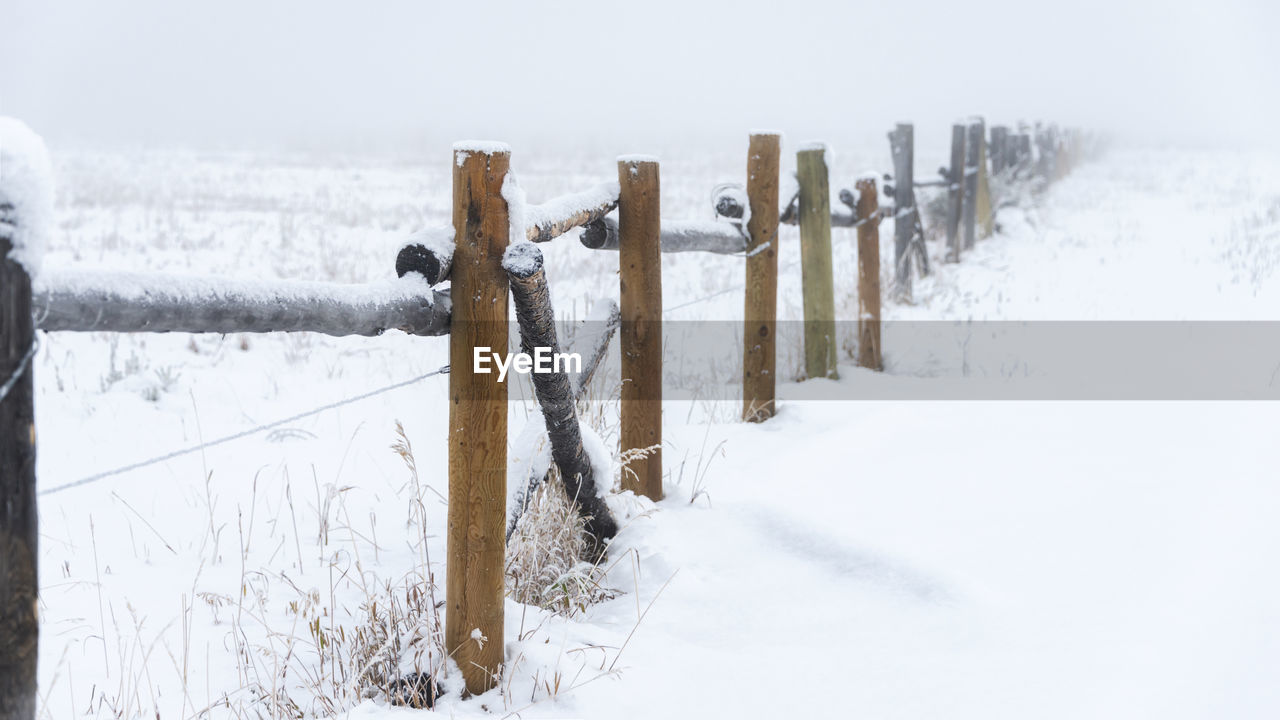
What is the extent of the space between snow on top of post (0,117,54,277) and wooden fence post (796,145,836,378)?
3.79 meters

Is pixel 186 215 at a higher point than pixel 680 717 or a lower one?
higher

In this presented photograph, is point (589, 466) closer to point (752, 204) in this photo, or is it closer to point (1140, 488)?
point (752, 204)

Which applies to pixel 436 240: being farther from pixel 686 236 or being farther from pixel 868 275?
pixel 868 275

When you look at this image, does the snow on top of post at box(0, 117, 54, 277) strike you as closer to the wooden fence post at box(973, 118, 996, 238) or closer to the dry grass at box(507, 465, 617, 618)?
the dry grass at box(507, 465, 617, 618)

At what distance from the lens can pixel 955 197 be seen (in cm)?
970

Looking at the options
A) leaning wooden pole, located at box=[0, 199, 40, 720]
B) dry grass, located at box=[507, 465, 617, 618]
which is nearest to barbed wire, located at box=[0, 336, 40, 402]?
leaning wooden pole, located at box=[0, 199, 40, 720]

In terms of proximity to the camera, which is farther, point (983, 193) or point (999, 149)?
point (999, 149)

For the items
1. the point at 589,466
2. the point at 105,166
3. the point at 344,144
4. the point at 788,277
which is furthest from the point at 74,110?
the point at 589,466

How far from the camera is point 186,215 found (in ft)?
41.2

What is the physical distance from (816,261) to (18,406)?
419cm

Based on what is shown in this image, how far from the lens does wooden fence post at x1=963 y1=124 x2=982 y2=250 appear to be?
33.3 ft

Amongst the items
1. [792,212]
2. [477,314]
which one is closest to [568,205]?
[477,314]

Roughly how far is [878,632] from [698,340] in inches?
164

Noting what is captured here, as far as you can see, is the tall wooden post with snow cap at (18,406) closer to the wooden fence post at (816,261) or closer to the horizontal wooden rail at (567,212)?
the horizontal wooden rail at (567,212)
